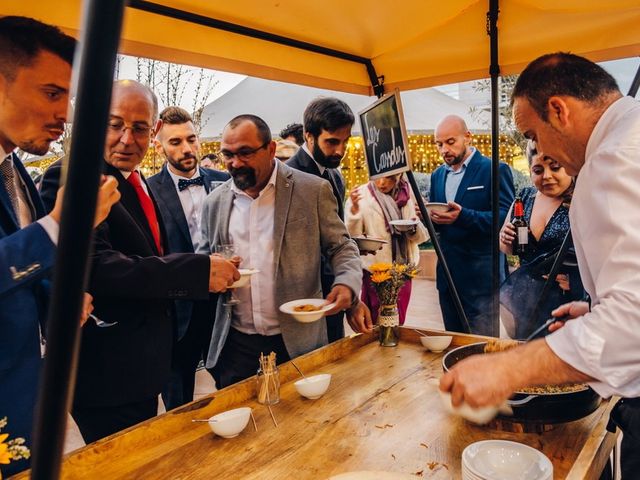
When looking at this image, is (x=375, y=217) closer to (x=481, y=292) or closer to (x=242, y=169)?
(x=481, y=292)

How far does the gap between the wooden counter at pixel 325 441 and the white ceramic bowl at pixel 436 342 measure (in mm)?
365

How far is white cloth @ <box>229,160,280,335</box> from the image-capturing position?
2352 millimetres

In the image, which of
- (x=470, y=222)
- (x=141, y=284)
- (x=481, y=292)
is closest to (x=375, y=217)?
(x=470, y=222)

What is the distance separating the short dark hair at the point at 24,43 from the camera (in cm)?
131

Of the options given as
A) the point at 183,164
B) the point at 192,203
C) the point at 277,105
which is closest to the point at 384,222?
the point at 192,203

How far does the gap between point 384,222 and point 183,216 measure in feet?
5.51

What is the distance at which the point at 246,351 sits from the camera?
7.74 ft

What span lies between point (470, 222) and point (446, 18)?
5.38 ft

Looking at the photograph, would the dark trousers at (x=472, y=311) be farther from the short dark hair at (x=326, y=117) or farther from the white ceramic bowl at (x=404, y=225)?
the short dark hair at (x=326, y=117)

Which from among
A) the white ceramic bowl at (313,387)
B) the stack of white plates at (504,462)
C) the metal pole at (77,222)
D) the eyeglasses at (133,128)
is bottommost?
the stack of white plates at (504,462)

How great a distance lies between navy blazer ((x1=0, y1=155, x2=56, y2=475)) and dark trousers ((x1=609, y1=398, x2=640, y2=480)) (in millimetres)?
1546

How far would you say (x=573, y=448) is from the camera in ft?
4.32

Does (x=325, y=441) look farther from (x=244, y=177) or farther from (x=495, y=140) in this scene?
(x=495, y=140)

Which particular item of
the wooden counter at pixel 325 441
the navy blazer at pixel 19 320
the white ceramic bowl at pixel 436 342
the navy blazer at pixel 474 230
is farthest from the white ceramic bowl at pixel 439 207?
the navy blazer at pixel 19 320
